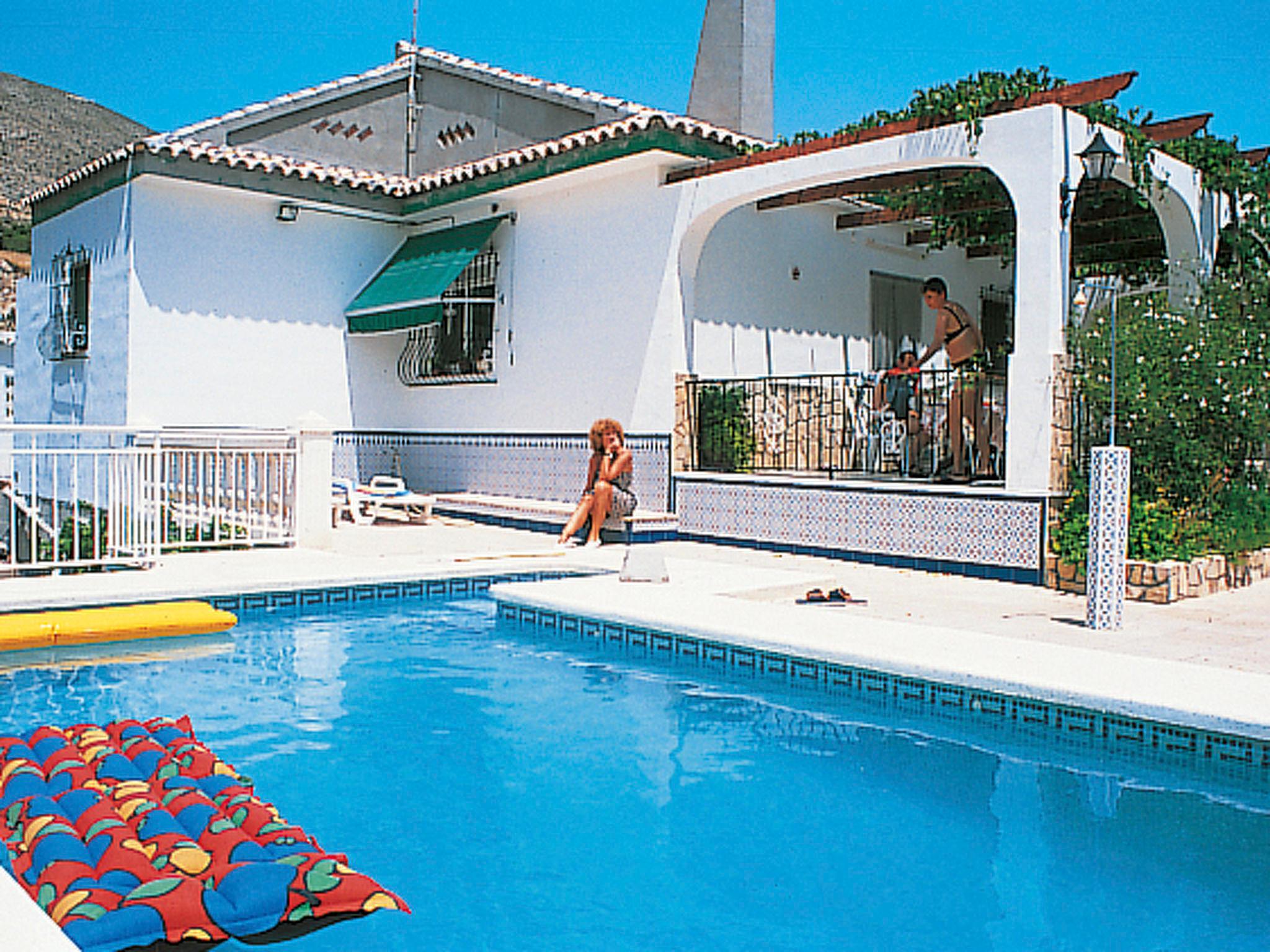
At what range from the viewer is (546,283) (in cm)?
1293

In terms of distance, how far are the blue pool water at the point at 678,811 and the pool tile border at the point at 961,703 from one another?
117 mm

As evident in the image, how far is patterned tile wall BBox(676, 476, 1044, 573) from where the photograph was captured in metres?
8.88

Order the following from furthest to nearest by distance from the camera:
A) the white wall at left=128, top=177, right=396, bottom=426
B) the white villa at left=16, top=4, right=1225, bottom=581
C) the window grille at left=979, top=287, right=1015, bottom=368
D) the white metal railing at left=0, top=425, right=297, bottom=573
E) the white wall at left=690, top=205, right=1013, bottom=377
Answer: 1. the window grille at left=979, top=287, right=1015, bottom=368
2. the white wall at left=128, top=177, right=396, bottom=426
3. the white wall at left=690, top=205, right=1013, bottom=377
4. the white villa at left=16, top=4, right=1225, bottom=581
5. the white metal railing at left=0, top=425, right=297, bottom=573

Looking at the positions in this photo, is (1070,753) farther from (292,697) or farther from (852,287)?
(852,287)

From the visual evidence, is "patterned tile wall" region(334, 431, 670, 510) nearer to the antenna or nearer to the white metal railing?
the white metal railing


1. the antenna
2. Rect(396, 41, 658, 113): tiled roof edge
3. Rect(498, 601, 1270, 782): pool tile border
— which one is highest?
Rect(396, 41, 658, 113): tiled roof edge

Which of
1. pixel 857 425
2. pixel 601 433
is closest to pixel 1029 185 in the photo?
pixel 857 425

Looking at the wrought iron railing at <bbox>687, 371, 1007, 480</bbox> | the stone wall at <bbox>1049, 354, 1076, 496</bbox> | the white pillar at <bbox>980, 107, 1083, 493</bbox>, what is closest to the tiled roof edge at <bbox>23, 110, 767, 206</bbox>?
the wrought iron railing at <bbox>687, 371, 1007, 480</bbox>

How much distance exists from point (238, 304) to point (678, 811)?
1084cm

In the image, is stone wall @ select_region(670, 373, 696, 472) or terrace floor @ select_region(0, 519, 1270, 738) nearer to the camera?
terrace floor @ select_region(0, 519, 1270, 738)

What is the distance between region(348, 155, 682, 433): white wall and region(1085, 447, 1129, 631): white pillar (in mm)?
5280

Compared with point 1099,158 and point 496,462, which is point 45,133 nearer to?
point 496,462

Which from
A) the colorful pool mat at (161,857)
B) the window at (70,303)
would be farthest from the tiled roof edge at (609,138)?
the colorful pool mat at (161,857)

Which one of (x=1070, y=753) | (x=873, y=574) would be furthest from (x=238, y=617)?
(x=1070, y=753)
